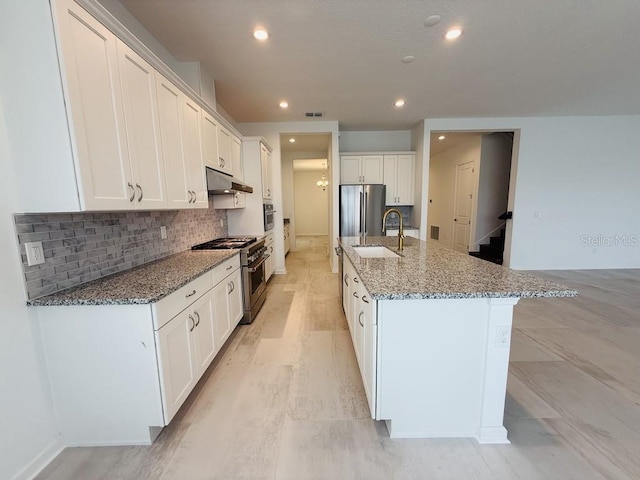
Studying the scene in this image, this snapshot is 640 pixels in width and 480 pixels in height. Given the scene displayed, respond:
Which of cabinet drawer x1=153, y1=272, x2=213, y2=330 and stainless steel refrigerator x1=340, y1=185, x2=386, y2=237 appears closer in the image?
cabinet drawer x1=153, y1=272, x2=213, y2=330

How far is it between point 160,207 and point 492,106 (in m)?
4.95

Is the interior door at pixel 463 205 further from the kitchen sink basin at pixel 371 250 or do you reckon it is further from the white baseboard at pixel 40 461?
the white baseboard at pixel 40 461

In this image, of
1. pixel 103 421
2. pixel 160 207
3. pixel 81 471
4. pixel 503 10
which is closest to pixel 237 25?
pixel 160 207

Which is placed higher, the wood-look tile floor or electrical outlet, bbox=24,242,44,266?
electrical outlet, bbox=24,242,44,266

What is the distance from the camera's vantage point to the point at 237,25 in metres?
2.11

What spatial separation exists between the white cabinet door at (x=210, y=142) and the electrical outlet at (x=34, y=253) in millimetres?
1504

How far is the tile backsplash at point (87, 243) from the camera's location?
1.33m

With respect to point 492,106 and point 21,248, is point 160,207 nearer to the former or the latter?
point 21,248

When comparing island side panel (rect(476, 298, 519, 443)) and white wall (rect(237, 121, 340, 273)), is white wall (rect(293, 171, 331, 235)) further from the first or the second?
island side panel (rect(476, 298, 519, 443))

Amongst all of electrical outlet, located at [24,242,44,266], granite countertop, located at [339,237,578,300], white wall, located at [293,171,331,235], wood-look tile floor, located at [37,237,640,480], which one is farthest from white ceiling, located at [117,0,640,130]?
white wall, located at [293,171,331,235]

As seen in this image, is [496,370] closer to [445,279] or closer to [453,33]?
[445,279]

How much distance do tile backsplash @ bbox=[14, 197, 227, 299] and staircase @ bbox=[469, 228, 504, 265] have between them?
605 cm

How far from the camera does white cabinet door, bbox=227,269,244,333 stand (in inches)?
98.7

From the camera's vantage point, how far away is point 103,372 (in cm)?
139
